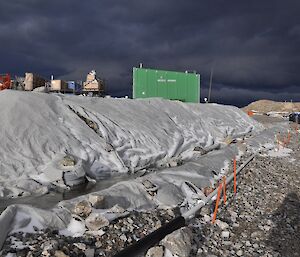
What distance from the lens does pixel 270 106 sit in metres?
105

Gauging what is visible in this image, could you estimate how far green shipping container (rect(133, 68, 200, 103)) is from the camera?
113ft

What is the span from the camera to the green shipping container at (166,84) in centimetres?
3459

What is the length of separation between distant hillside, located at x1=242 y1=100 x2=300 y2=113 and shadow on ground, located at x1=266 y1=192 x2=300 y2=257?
95597mm

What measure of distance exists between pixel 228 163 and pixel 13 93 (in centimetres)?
1091

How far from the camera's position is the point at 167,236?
6141mm

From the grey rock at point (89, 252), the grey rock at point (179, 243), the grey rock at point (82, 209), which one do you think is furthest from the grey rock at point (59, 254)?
the grey rock at point (179, 243)

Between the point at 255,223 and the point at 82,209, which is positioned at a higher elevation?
the point at 82,209

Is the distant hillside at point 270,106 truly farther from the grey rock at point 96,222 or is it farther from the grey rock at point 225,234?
the grey rock at point 96,222

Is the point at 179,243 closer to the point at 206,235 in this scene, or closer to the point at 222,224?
the point at 206,235

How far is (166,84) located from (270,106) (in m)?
79.4

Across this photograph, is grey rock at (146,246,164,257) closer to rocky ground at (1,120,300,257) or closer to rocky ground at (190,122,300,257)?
rocky ground at (1,120,300,257)

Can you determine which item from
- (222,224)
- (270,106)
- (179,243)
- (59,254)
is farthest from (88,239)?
(270,106)

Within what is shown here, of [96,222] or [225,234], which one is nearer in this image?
[96,222]

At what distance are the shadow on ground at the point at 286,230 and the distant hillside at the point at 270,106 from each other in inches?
3764
